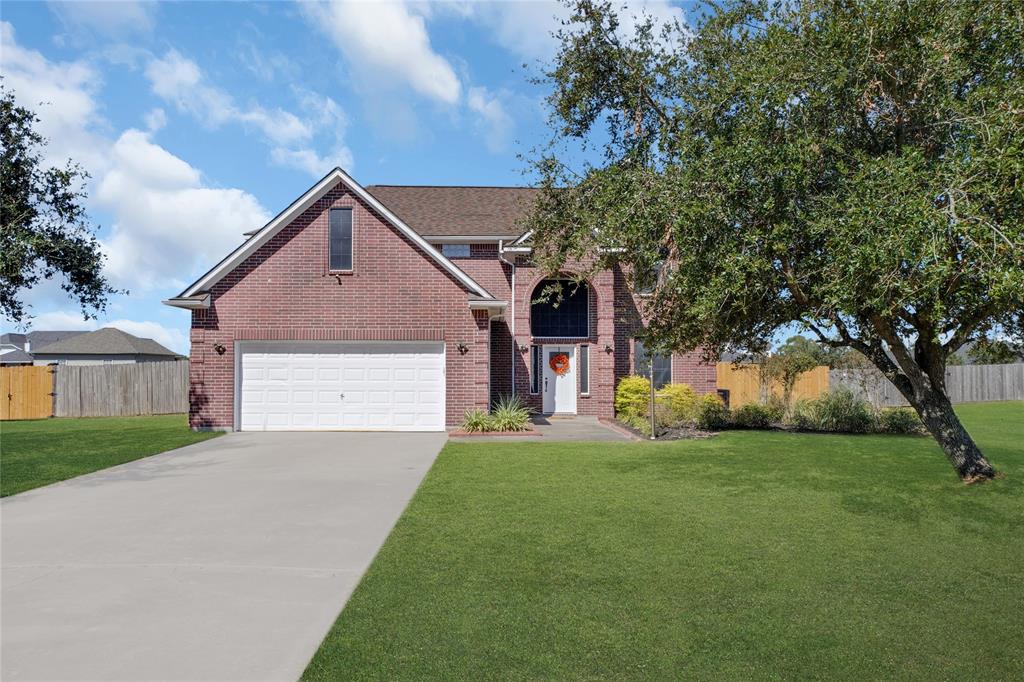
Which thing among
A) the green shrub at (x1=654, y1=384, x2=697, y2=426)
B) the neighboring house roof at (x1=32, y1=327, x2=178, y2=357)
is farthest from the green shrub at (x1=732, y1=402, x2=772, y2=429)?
the neighboring house roof at (x1=32, y1=327, x2=178, y2=357)

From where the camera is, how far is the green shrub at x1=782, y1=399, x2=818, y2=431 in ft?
59.0

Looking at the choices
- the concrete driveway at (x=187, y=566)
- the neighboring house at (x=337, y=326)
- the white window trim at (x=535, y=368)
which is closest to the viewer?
the concrete driveway at (x=187, y=566)

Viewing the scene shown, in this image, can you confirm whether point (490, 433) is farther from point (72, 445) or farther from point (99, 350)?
point (99, 350)

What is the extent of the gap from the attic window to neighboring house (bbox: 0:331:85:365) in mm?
38676

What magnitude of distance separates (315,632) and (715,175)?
6.48 m

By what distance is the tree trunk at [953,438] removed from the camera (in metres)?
9.98

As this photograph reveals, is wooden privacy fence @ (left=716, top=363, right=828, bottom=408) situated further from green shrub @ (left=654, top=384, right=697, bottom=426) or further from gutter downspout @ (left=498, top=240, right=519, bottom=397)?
gutter downspout @ (left=498, top=240, right=519, bottom=397)

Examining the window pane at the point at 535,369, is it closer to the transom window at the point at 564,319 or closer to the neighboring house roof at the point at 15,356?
the transom window at the point at 564,319

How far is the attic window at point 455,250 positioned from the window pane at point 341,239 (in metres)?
5.57

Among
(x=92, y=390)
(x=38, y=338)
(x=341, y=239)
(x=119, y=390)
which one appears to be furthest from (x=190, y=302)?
(x=38, y=338)

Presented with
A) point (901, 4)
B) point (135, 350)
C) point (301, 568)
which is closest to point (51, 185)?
point (301, 568)

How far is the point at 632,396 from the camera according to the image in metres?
20.8

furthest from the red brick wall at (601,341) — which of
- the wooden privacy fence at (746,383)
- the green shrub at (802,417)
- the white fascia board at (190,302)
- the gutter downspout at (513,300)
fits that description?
the white fascia board at (190,302)

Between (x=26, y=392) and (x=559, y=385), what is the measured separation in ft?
67.2
